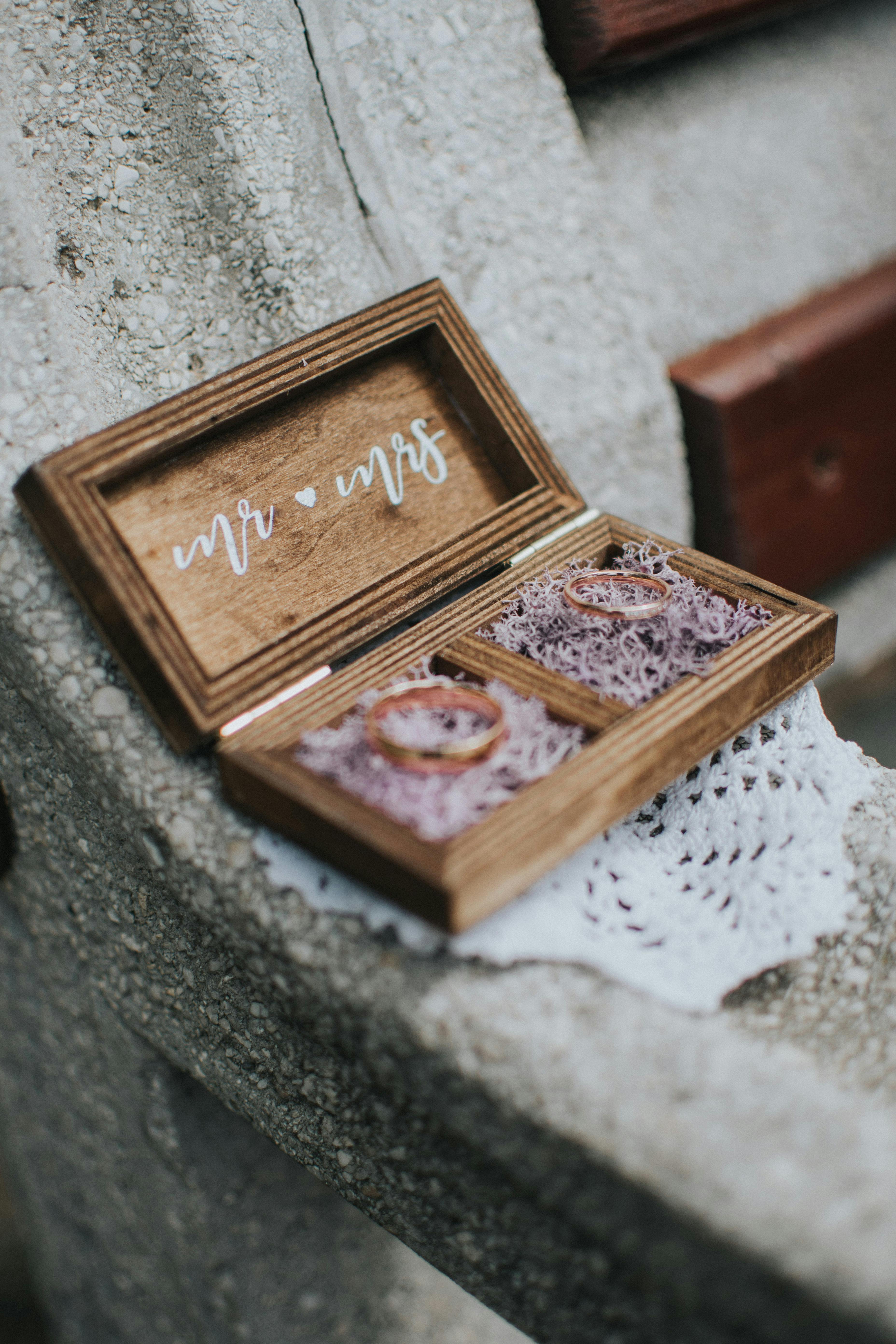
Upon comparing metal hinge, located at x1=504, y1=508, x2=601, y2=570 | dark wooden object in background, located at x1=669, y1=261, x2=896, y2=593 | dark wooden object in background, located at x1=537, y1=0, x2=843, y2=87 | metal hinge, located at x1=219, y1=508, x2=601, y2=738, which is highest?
dark wooden object in background, located at x1=537, y1=0, x2=843, y2=87

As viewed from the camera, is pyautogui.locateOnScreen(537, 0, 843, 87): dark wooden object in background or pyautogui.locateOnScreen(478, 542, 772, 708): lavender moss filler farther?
pyautogui.locateOnScreen(537, 0, 843, 87): dark wooden object in background

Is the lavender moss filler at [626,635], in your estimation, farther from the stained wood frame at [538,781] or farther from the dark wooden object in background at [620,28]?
the dark wooden object in background at [620,28]

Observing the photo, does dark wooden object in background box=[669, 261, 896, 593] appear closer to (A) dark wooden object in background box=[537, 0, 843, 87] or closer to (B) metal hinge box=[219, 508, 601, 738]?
(A) dark wooden object in background box=[537, 0, 843, 87]

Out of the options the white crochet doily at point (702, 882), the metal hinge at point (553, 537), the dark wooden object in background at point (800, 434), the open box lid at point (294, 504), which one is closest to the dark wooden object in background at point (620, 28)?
the dark wooden object in background at point (800, 434)

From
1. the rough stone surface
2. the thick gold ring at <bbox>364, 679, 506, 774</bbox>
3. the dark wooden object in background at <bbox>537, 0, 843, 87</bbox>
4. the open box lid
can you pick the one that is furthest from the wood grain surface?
the dark wooden object in background at <bbox>537, 0, 843, 87</bbox>

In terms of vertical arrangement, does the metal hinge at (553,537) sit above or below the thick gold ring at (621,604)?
above

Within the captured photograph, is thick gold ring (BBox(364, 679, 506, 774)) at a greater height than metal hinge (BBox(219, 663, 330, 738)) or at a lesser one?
lesser

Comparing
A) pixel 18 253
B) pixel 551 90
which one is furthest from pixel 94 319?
pixel 551 90
